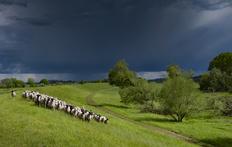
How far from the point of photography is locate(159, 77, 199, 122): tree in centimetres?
2595

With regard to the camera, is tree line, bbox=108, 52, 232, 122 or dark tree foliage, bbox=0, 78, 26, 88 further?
dark tree foliage, bbox=0, 78, 26, 88

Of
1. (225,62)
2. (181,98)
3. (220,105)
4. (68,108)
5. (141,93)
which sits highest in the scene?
(225,62)

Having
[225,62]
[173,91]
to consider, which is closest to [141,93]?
[173,91]

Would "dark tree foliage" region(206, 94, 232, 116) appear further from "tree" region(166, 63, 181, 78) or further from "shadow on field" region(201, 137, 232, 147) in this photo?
"tree" region(166, 63, 181, 78)

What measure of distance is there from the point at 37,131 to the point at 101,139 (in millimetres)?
4807

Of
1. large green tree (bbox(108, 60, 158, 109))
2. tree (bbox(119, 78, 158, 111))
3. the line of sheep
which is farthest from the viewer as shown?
large green tree (bbox(108, 60, 158, 109))

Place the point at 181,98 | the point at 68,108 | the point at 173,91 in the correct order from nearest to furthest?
1. the point at 68,108
2. the point at 181,98
3. the point at 173,91

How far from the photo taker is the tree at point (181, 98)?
2595cm

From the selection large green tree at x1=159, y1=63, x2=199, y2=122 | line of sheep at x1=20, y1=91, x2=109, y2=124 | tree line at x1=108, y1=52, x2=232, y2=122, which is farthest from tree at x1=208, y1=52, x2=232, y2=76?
line of sheep at x1=20, y1=91, x2=109, y2=124

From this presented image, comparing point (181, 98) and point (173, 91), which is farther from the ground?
point (173, 91)

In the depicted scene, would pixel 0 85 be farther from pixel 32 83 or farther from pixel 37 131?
pixel 37 131

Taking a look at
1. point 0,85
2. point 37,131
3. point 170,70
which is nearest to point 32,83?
Result: point 0,85

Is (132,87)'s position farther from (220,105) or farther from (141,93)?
(220,105)

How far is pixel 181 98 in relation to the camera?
26.7m
